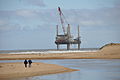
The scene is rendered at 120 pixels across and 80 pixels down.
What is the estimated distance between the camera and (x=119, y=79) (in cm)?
3494

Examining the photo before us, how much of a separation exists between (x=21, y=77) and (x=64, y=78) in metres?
4.90

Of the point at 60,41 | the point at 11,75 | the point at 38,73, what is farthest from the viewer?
the point at 60,41

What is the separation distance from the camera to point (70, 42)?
179 meters

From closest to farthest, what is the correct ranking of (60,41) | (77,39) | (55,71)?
(55,71) → (60,41) → (77,39)

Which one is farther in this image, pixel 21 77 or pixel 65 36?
pixel 65 36

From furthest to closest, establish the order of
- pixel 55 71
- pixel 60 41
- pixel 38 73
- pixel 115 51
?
1. pixel 60 41
2. pixel 115 51
3. pixel 55 71
4. pixel 38 73

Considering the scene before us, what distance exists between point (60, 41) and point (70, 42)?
285 inches

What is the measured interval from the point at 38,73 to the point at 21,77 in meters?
4.30

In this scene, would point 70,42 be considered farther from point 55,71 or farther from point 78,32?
point 55,71

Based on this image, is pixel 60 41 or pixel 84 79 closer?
pixel 84 79

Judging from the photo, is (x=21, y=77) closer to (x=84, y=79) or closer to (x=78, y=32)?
(x=84, y=79)

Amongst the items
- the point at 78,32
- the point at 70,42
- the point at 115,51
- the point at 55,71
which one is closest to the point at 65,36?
the point at 70,42

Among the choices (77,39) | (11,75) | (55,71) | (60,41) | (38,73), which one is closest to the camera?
(11,75)

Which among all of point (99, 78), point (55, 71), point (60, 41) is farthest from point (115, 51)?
point (60, 41)
